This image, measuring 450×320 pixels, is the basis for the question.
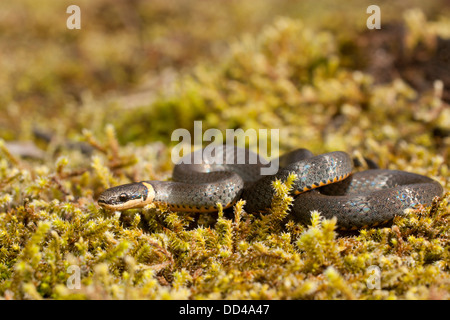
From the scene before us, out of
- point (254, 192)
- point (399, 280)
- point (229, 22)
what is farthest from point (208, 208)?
point (229, 22)

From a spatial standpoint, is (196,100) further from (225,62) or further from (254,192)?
(254,192)

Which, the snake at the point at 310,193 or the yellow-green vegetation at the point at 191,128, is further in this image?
the snake at the point at 310,193

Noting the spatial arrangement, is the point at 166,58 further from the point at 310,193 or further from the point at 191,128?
the point at 310,193

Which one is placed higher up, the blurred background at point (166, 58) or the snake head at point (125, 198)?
the blurred background at point (166, 58)

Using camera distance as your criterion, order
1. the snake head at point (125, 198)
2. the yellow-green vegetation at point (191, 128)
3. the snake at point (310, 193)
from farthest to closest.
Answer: the snake head at point (125, 198), the snake at point (310, 193), the yellow-green vegetation at point (191, 128)

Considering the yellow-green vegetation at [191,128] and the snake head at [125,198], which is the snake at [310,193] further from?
the yellow-green vegetation at [191,128]

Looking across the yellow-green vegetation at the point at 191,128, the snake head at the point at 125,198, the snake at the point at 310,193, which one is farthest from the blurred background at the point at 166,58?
the snake at the point at 310,193

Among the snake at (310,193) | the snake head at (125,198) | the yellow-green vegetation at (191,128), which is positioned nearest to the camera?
the yellow-green vegetation at (191,128)
